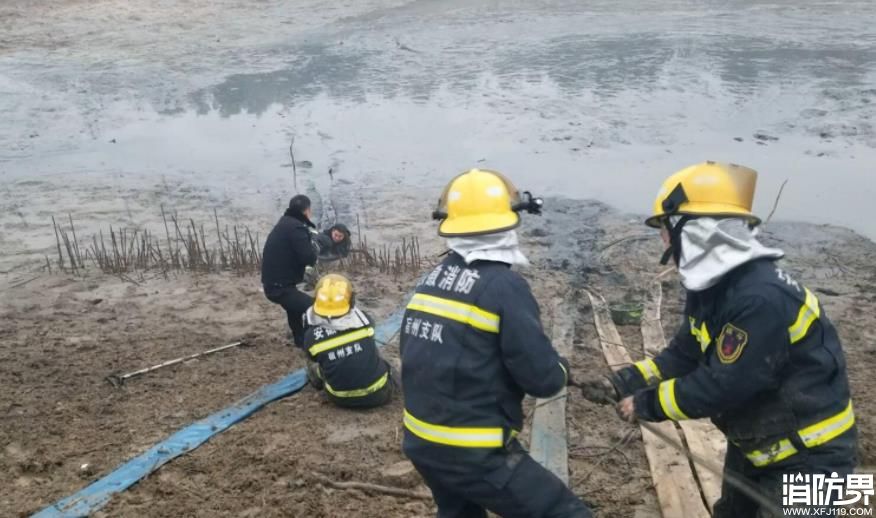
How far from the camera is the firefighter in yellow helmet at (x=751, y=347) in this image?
2.91 metres

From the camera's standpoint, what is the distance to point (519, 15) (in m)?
21.2

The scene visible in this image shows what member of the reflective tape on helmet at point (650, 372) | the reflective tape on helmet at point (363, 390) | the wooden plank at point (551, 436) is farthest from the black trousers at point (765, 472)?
the reflective tape on helmet at point (363, 390)

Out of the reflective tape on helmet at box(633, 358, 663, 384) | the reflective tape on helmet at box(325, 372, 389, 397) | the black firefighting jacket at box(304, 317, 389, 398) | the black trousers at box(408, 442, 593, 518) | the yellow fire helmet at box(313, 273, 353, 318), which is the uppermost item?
the reflective tape on helmet at box(633, 358, 663, 384)

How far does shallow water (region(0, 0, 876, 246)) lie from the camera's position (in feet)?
36.6

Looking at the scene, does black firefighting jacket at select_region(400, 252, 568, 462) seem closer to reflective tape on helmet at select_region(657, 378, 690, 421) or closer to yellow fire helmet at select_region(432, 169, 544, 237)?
yellow fire helmet at select_region(432, 169, 544, 237)

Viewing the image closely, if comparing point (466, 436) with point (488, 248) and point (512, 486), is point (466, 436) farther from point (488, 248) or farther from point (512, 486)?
point (488, 248)

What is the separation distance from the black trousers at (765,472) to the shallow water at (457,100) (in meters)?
6.69

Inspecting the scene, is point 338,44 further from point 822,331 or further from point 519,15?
point 822,331

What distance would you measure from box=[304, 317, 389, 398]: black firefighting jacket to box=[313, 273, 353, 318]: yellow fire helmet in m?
0.12

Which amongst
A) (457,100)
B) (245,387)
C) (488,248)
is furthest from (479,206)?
(457,100)

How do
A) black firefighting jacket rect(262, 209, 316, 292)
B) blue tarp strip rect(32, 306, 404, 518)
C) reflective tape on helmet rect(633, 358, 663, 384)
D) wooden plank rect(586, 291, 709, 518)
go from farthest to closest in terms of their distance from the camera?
black firefighting jacket rect(262, 209, 316, 292), blue tarp strip rect(32, 306, 404, 518), wooden plank rect(586, 291, 709, 518), reflective tape on helmet rect(633, 358, 663, 384)

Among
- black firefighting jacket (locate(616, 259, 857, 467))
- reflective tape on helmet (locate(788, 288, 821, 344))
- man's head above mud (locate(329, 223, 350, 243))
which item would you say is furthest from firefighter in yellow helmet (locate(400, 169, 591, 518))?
man's head above mud (locate(329, 223, 350, 243))

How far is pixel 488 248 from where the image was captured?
3105 millimetres

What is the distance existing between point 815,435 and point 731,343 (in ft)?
1.63
